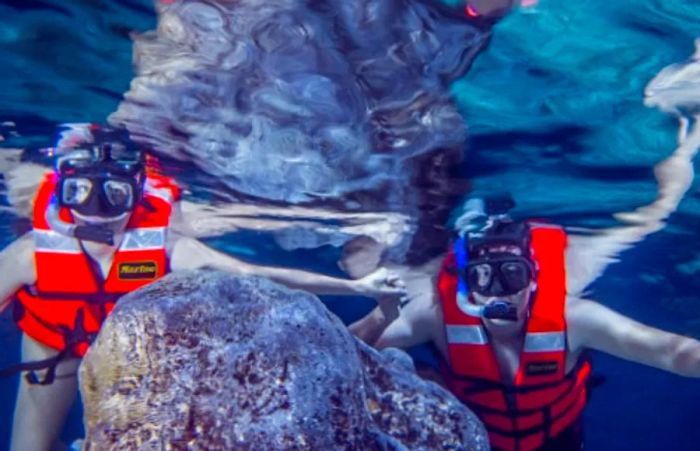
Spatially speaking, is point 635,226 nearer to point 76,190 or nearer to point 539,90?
point 539,90

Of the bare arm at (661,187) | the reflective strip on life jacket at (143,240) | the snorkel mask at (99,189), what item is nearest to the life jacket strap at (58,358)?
the reflective strip on life jacket at (143,240)

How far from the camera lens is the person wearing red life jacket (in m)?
9.18

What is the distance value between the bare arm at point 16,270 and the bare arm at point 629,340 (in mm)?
9180

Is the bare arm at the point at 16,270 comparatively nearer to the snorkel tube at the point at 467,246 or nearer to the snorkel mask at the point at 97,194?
the snorkel mask at the point at 97,194

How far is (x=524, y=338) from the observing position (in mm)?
9539

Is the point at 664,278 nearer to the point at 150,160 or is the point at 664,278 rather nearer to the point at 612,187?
the point at 612,187

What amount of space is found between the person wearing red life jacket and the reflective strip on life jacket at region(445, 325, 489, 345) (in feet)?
0.05

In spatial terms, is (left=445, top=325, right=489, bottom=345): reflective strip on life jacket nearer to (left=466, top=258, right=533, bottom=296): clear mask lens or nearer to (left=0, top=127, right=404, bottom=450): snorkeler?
(left=466, top=258, right=533, bottom=296): clear mask lens

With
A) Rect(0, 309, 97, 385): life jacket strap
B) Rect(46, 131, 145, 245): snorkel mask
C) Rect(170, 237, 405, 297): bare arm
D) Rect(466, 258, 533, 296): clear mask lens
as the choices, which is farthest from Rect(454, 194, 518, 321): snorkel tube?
Rect(0, 309, 97, 385): life jacket strap

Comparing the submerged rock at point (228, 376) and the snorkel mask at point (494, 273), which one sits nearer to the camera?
the submerged rock at point (228, 376)

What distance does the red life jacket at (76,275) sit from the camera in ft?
31.2

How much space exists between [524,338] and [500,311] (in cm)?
107

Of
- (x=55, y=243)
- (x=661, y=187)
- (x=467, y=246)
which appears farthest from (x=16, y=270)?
(x=661, y=187)

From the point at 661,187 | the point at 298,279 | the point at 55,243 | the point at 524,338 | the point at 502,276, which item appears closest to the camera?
the point at 502,276
